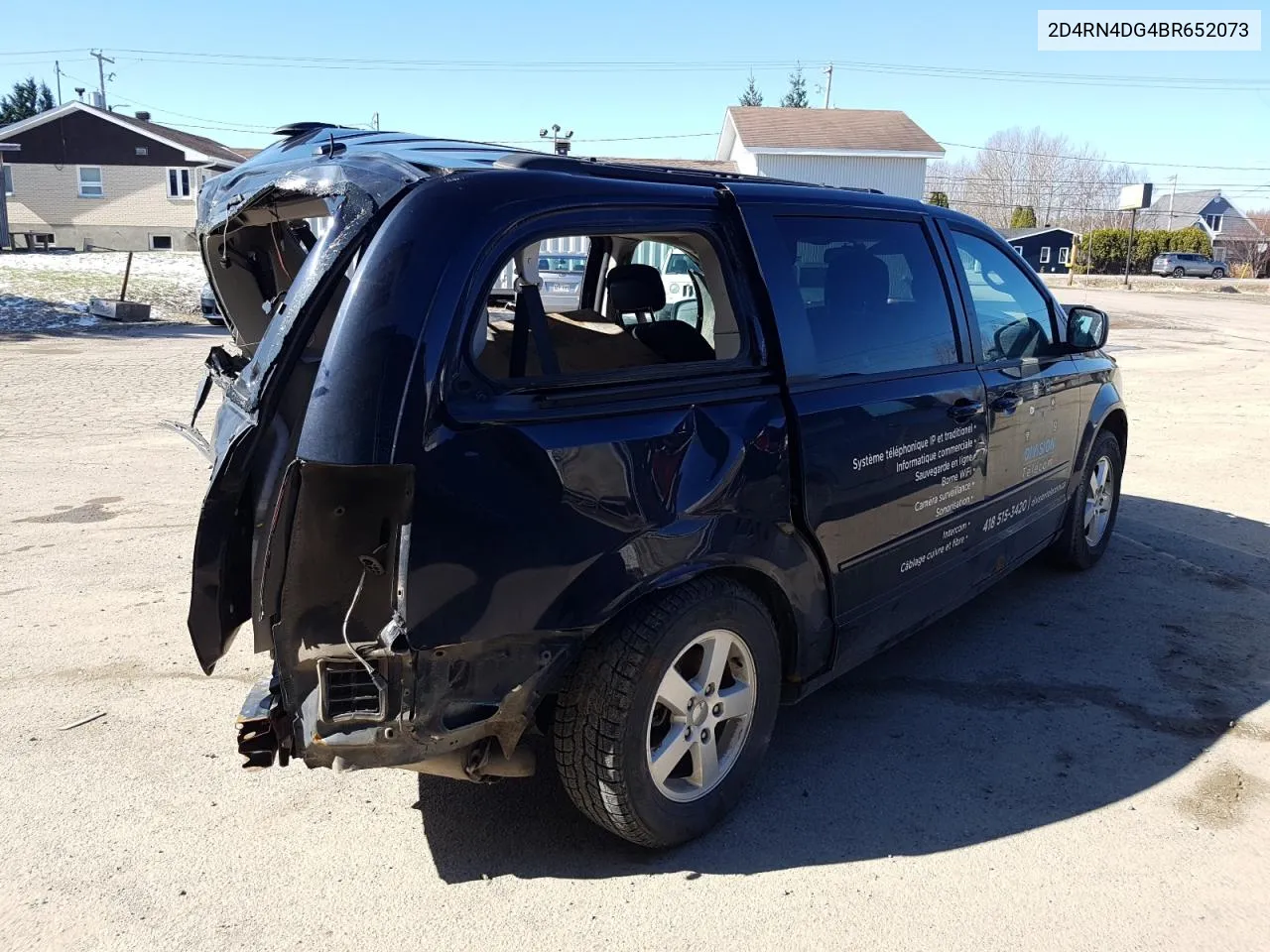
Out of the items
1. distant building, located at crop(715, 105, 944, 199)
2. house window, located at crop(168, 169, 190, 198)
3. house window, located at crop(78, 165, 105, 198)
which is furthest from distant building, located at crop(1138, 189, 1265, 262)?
house window, located at crop(78, 165, 105, 198)

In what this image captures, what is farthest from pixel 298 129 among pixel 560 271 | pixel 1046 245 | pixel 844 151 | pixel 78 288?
pixel 1046 245

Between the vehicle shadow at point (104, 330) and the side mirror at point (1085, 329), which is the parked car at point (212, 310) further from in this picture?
the vehicle shadow at point (104, 330)

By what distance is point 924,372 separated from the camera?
3.74 meters

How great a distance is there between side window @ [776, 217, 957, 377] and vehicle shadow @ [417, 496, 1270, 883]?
4.52 feet

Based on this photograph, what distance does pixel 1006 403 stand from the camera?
4168mm

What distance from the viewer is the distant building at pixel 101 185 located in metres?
42.1

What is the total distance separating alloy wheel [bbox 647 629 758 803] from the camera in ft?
9.45

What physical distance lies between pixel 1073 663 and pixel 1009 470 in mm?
913

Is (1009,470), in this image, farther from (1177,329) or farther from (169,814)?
(1177,329)

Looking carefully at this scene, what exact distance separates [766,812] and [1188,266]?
6258cm

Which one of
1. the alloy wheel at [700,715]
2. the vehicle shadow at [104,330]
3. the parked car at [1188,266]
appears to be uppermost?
the parked car at [1188,266]

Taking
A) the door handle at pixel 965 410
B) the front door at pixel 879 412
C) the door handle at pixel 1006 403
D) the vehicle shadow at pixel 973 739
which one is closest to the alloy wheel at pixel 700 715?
the vehicle shadow at pixel 973 739

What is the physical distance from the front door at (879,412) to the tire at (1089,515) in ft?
4.80

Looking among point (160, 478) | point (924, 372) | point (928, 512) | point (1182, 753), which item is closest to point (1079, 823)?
point (1182, 753)
